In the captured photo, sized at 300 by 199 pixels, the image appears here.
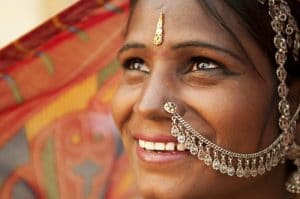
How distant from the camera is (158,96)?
63.0 inches

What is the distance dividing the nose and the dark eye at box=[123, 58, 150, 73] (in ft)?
0.31

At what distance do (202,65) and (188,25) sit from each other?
0.30ft

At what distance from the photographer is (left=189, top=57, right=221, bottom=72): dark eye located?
1.64 metres

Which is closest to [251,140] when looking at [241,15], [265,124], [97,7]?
[265,124]

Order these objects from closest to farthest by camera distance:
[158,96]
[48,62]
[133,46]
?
[158,96] → [133,46] → [48,62]

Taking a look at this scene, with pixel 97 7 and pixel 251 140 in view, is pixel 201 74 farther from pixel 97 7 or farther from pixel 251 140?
pixel 97 7

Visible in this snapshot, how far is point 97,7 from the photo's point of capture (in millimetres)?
2230

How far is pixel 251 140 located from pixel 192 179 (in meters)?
0.15

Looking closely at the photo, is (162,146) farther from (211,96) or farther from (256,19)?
(256,19)

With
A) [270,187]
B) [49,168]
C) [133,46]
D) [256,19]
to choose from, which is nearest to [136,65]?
[133,46]

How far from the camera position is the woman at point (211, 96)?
5.28ft

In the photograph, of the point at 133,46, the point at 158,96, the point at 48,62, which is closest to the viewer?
the point at 158,96

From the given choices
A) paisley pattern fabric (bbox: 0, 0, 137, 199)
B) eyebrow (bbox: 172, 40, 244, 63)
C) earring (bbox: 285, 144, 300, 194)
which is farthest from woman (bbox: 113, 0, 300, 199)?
paisley pattern fabric (bbox: 0, 0, 137, 199)

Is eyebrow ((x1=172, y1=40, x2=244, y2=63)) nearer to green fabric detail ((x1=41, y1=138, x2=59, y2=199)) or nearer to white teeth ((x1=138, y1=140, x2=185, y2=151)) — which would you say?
white teeth ((x1=138, y1=140, x2=185, y2=151))
